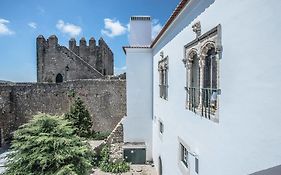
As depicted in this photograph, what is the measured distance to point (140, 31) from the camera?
15.2 metres

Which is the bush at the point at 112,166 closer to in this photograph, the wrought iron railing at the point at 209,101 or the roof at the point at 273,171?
the wrought iron railing at the point at 209,101

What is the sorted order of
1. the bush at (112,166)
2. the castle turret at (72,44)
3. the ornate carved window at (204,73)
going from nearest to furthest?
the ornate carved window at (204,73) < the bush at (112,166) < the castle turret at (72,44)

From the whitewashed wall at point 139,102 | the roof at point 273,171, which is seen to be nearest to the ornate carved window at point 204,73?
the roof at point 273,171

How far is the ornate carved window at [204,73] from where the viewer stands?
449 cm

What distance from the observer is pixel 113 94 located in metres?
19.3

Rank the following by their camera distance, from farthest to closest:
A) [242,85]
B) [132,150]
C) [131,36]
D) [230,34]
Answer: [131,36], [132,150], [230,34], [242,85]

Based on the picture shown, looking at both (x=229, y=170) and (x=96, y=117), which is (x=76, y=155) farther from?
(x=96, y=117)

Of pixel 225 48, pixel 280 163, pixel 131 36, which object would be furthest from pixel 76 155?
pixel 131 36

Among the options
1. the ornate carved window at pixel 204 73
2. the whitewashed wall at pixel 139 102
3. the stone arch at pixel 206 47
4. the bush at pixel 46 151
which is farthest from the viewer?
the whitewashed wall at pixel 139 102

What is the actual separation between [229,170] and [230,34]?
238 cm

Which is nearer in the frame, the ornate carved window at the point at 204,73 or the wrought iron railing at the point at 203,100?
the ornate carved window at the point at 204,73

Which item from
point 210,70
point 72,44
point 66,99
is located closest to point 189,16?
point 210,70

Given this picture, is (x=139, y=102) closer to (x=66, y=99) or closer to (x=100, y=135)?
(x=100, y=135)

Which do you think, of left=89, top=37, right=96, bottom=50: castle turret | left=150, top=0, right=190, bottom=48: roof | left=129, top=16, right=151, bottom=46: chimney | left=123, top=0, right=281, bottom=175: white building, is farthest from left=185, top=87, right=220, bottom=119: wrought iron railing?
left=89, top=37, right=96, bottom=50: castle turret
